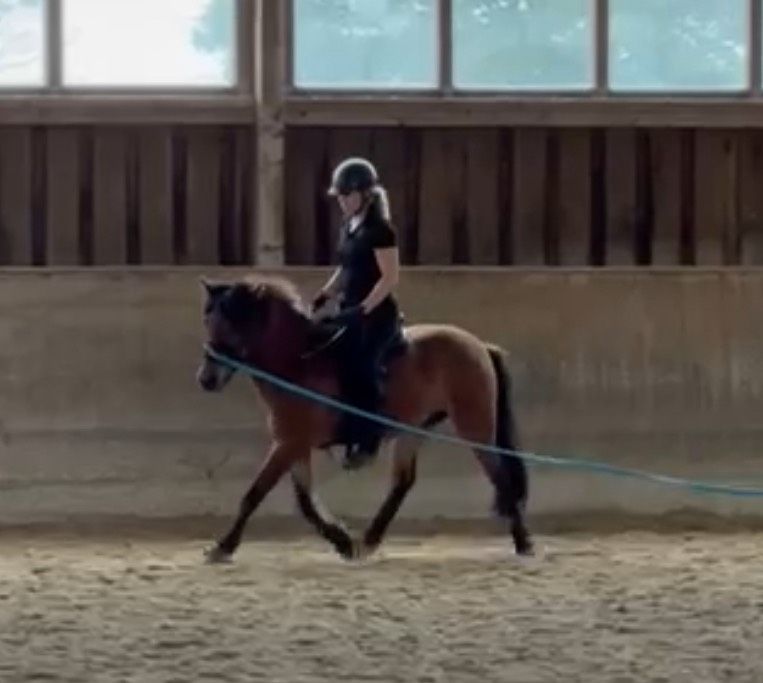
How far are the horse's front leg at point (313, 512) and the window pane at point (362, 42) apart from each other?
2.30 metres

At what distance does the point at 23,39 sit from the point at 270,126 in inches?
46.5

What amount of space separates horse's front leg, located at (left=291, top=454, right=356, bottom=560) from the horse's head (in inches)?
16.3

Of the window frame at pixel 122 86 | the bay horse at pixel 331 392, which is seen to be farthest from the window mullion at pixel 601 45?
the bay horse at pixel 331 392

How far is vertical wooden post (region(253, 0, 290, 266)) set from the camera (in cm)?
881

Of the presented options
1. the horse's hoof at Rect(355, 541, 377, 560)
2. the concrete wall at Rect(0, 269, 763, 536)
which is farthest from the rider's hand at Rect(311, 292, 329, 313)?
the concrete wall at Rect(0, 269, 763, 536)

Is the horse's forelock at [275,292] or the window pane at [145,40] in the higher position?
the window pane at [145,40]

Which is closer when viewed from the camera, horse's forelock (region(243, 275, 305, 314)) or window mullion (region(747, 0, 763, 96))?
horse's forelock (region(243, 275, 305, 314))

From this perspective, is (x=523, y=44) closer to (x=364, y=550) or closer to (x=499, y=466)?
(x=499, y=466)

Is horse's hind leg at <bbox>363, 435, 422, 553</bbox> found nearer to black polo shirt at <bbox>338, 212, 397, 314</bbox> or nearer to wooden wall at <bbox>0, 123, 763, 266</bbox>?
black polo shirt at <bbox>338, 212, 397, 314</bbox>

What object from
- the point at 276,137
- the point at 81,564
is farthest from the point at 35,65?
the point at 81,564

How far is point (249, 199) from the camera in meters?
9.01

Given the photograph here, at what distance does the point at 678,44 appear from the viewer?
9141mm

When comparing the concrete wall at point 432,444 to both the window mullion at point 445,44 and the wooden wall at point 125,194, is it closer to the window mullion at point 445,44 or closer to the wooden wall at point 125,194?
the wooden wall at point 125,194

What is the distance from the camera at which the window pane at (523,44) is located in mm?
9023
